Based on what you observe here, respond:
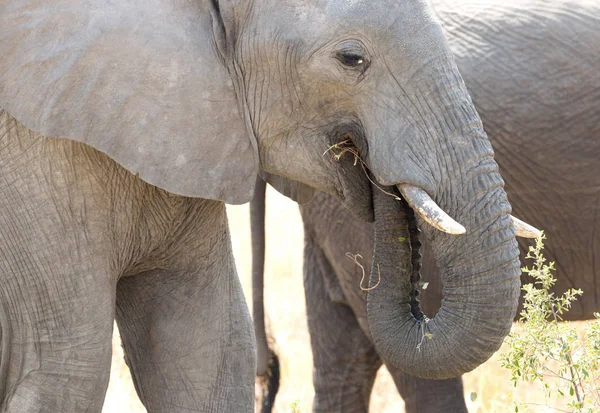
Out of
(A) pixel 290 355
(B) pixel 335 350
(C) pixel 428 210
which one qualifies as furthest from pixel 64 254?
(A) pixel 290 355

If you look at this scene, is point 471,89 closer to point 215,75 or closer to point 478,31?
point 478,31

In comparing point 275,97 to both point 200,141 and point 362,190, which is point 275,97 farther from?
point 362,190

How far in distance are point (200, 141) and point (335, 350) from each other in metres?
2.13

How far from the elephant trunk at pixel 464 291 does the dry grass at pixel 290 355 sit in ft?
2.15

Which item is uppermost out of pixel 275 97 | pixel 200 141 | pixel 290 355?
pixel 275 97

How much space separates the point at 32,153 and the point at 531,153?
1.96 metres

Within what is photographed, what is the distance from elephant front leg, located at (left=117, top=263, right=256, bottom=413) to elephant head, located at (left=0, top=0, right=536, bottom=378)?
18.7 inches

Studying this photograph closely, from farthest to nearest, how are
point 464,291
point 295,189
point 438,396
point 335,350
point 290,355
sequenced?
point 290,355
point 335,350
point 438,396
point 295,189
point 464,291

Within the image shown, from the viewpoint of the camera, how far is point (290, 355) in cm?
650

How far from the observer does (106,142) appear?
267 cm

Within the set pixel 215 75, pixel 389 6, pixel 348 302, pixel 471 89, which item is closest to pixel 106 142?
pixel 215 75

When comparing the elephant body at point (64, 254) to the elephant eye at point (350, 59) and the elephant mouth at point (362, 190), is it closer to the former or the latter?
the elephant mouth at point (362, 190)

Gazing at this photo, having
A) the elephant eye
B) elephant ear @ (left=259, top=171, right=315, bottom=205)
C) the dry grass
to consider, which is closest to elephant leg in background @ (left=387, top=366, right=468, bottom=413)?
the dry grass

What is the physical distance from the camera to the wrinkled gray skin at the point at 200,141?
2.67 m
